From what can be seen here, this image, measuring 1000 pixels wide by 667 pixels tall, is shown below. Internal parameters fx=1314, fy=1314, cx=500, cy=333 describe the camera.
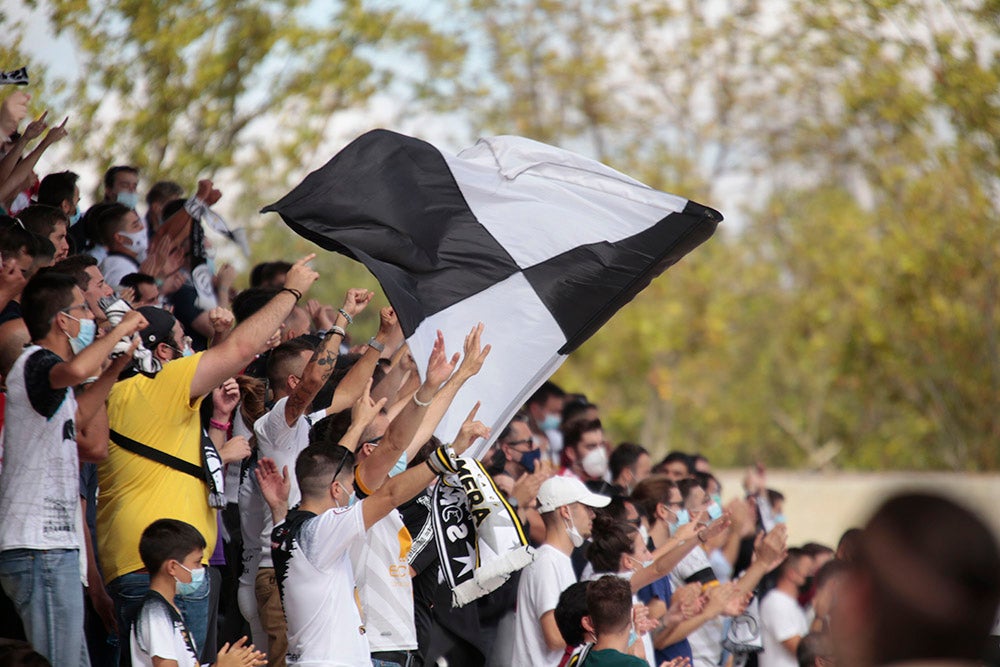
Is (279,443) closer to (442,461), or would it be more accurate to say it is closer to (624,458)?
(442,461)

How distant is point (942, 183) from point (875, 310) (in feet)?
11.2

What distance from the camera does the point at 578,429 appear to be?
9.68 metres

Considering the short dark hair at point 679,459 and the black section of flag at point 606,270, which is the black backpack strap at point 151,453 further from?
the short dark hair at point 679,459

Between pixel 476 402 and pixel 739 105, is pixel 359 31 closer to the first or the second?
pixel 476 402

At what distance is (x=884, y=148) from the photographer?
24.3m

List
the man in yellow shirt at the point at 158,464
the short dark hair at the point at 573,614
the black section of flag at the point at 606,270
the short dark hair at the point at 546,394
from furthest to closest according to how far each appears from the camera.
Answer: the short dark hair at the point at 546,394
the black section of flag at the point at 606,270
the short dark hair at the point at 573,614
the man in yellow shirt at the point at 158,464

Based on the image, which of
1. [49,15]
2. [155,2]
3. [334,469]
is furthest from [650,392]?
[334,469]

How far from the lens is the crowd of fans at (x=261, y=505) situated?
17.8 feet

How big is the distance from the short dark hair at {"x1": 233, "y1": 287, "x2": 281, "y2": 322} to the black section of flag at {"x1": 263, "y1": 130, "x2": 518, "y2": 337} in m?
0.94

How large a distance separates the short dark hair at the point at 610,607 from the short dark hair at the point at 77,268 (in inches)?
110

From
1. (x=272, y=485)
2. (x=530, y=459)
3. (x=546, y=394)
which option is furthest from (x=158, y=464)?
(x=546, y=394)

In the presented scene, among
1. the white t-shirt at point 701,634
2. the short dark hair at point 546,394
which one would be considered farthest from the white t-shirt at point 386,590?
the short dark hair at point 546,394

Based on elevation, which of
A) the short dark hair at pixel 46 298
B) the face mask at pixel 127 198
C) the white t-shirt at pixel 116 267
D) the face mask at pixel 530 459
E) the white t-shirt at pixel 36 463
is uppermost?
the short dark hair at pixel 46 298

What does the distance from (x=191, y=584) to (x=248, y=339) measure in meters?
1.07
